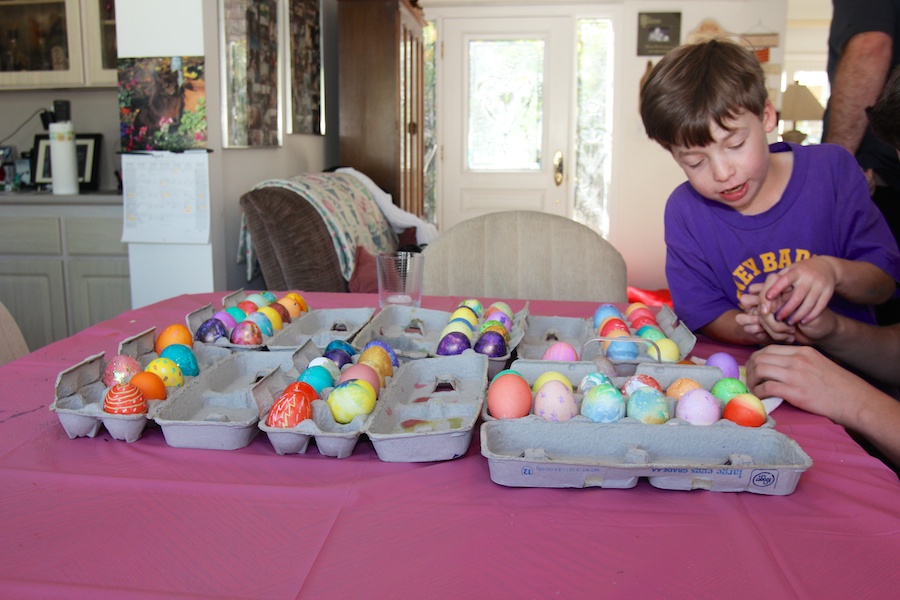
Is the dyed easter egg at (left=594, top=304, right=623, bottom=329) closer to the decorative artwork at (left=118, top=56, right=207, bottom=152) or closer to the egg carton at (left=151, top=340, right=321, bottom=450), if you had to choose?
the egg carton at (left=151, top=340, right=321, bottom=450)

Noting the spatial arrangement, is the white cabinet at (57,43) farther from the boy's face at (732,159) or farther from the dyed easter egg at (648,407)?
the dyed easter egg at (648,407)

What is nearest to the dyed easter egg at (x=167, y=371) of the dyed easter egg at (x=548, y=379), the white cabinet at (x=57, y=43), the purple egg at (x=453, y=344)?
the purple egg at (x=453, y=344)

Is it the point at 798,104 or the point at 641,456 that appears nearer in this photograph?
the point at 641,456

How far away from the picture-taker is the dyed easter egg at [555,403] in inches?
33.4

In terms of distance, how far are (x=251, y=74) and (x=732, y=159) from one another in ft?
7.64

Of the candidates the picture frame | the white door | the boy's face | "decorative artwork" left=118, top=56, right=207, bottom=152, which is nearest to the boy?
the boy's face

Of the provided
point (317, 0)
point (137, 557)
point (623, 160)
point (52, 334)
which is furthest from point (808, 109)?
point (137, 557)

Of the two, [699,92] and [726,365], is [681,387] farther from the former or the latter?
[699,92]

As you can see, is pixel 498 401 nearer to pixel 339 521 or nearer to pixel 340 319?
pixel 339 521

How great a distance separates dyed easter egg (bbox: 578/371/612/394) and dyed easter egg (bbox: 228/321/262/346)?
494 mm

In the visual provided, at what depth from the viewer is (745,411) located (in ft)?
2.78

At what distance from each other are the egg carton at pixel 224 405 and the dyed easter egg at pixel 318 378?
0.07 meters

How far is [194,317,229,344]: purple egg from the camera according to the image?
3.79 ft

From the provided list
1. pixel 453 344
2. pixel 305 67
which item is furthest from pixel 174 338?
pixel 305 67
